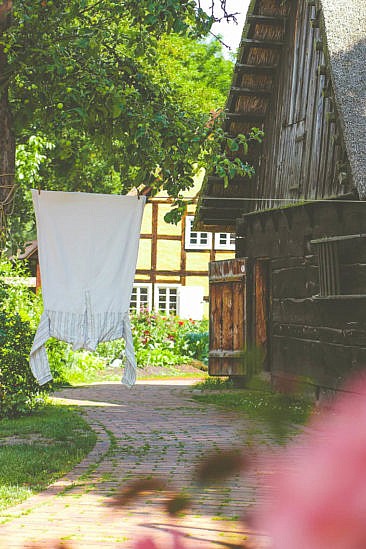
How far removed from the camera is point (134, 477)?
100 cm

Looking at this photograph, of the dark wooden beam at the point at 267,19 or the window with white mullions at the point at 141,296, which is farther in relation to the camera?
the window with white mullions at the point at 141,296

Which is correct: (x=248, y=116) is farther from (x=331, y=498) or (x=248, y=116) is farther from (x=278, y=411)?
(x=331, y=498)

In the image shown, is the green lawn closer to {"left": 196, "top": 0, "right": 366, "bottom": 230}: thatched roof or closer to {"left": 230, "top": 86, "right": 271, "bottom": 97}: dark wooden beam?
{"left": 196, "top": 0, "right": 366, "bottom": 230}: thatched roof

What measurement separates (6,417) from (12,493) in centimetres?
420

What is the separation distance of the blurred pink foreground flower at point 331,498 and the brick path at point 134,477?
76mm

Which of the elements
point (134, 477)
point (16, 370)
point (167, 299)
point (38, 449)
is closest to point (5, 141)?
point (38, 449)

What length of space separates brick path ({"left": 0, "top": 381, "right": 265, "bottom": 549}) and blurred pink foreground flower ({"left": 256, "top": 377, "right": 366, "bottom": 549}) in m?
0.08

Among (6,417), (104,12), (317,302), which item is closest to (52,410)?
(6,417)

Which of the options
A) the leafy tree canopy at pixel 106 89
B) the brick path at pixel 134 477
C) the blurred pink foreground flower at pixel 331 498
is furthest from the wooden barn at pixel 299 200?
the blurred pink foreground flower at pixel 331 498

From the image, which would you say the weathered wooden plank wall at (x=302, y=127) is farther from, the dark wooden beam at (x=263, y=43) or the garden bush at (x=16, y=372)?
the garden bush at (x=16, y=372)

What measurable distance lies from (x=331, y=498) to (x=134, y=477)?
20.0 inches

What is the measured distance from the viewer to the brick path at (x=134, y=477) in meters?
0.75

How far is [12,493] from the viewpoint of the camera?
20.1 feet

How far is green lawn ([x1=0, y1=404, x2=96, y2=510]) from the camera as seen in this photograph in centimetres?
648
